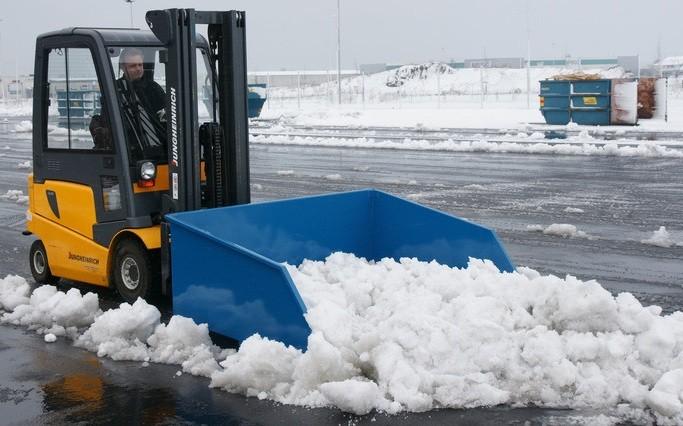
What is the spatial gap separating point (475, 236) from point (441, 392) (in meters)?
1.95

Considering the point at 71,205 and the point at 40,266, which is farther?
the point at 40,266

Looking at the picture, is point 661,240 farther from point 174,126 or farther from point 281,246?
point 174,126

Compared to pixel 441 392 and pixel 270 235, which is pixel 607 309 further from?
pixel 270 235

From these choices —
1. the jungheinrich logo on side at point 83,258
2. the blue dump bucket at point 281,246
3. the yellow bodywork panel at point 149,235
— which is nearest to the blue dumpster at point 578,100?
the blue dump bucket at point 281,246

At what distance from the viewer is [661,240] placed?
10422mm

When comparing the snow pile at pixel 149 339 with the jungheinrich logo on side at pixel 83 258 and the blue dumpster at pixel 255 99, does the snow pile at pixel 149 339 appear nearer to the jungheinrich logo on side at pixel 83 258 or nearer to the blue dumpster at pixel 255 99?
the jungheinrich logo on side at pixel 83 258

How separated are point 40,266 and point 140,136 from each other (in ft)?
6.22

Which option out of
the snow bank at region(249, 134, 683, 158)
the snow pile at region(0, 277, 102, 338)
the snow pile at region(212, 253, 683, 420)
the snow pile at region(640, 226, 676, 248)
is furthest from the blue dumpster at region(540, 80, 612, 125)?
the snow pile at region(0, 277, 102, 338)

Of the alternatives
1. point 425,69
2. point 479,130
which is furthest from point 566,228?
point 425,69

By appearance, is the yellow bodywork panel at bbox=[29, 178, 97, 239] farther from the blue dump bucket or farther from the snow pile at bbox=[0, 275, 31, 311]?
the blue dump bucket

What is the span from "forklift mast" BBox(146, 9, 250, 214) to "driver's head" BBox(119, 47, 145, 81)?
302 mm

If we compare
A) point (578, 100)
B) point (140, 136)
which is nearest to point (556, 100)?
point (578, 100)

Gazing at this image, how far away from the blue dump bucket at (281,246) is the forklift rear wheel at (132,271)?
0.76 meters

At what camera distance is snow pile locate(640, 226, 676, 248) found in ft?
33.9
